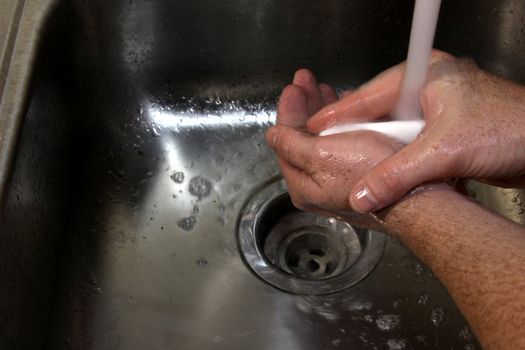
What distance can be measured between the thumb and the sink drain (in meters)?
0.24

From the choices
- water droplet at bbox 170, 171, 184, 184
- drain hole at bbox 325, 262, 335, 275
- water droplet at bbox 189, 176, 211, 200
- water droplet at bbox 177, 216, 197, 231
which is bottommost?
drain hole at bbox 325, 262, 335, 275

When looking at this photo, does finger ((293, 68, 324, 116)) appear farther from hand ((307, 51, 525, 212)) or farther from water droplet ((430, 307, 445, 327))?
water droplet ((430, 307, 445, 327))

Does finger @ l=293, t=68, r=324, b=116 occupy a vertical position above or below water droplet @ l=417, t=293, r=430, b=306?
above

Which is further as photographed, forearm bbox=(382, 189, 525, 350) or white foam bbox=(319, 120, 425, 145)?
white foam bbox=(319, 120, 425, 145)

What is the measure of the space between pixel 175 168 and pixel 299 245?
0.20 m

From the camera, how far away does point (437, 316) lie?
669mm

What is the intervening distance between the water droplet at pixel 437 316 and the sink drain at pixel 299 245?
3.5 inches

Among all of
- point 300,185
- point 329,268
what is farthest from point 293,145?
point 329,268

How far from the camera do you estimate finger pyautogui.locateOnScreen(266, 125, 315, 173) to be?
551 millimetres

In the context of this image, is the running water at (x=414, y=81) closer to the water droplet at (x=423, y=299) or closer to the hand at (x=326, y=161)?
the hand at (x=326, y=161)

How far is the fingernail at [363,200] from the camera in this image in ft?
1.58

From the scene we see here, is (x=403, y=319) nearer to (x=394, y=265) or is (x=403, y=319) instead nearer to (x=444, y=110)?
(x=394, y=265)

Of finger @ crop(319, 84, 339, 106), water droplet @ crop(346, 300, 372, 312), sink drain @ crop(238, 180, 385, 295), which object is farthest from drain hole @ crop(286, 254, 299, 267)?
finger @ crop(319, 84, 339, 106)

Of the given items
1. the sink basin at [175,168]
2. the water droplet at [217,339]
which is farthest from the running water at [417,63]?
the water droplet at [217,339]
